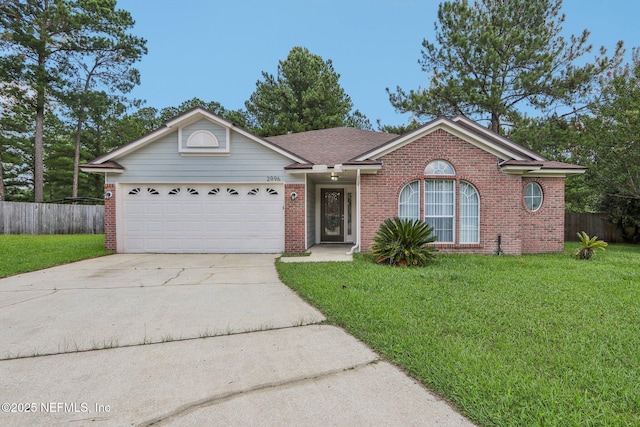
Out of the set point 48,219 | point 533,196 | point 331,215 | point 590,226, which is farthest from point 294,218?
point 48,219

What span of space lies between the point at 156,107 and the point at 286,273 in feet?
119

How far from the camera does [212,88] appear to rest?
101ft

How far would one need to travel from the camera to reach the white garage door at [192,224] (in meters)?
10.2

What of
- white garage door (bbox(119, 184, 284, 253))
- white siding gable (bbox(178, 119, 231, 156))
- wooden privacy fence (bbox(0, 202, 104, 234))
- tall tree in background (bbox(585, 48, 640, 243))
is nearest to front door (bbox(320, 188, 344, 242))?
white garage door (bbox(119, 184, 284, 253))

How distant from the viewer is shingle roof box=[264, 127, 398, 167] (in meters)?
10.9

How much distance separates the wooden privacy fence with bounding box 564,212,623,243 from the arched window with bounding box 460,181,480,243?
871 centimetres

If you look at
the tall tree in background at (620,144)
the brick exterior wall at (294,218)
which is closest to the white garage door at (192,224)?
the brick exterior wall at (294,218)

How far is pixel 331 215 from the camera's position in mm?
13039

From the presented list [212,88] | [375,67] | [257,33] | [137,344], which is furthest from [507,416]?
[212,88]

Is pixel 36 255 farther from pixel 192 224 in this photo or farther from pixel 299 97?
pixel 299 97

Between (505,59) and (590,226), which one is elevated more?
(505,59)

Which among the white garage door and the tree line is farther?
the tree line

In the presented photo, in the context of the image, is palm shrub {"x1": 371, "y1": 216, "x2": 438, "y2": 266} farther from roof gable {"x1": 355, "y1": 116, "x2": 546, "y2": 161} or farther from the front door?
the front door

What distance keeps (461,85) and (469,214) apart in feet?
35.7
